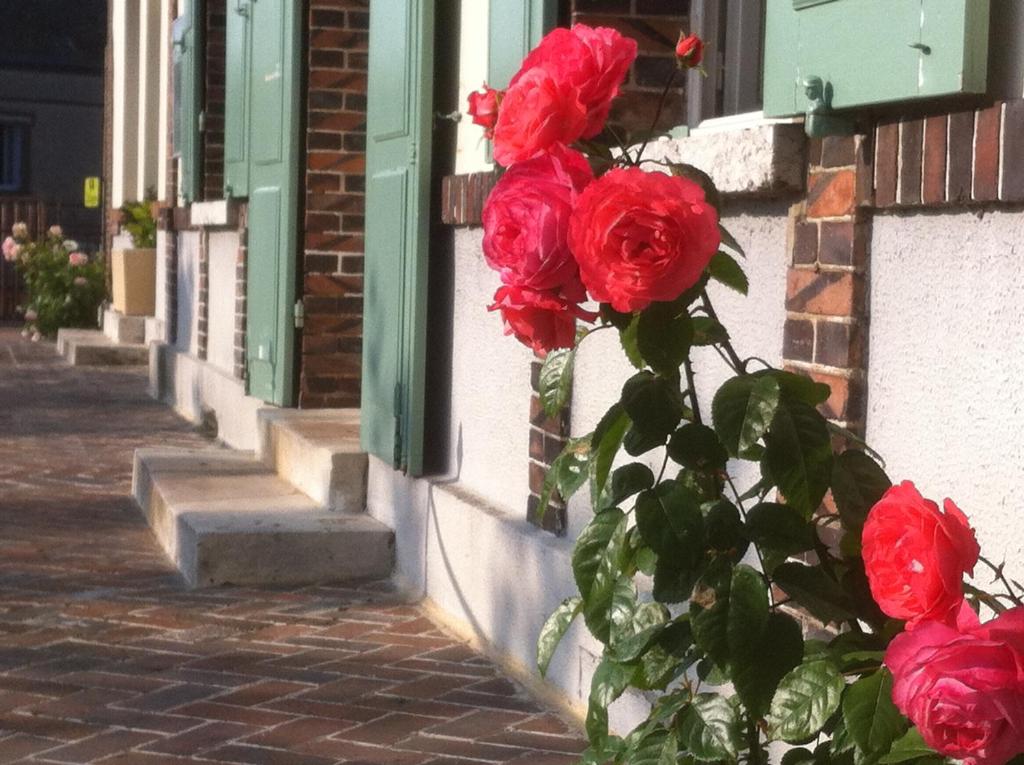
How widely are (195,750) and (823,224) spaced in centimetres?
181

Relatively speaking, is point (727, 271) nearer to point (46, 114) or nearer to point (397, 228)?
point (397, 228)

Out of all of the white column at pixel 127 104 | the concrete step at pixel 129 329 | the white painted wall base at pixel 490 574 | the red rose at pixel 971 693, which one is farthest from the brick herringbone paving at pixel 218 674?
the white column at pixel 127 104

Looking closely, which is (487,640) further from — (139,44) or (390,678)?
(139,44)

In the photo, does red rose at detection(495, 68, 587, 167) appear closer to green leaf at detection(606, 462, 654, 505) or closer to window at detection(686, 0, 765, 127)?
green leaf at detection(606, 462, 654, 505)

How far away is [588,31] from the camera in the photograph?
2.48 meters

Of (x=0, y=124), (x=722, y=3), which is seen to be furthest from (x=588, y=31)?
(x=0, y=124)

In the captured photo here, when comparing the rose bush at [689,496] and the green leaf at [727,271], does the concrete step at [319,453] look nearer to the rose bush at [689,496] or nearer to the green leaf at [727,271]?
the rose bush at [689,496]

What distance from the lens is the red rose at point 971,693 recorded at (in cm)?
183

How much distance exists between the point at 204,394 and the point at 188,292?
4.83 ft

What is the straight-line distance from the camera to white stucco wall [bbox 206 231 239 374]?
9414 millimetres

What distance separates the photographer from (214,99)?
1042cm

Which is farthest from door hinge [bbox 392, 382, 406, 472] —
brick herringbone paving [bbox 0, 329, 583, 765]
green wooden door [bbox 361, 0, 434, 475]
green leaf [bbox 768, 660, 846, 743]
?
green leaf [bbox 768, 660, 846, 743]

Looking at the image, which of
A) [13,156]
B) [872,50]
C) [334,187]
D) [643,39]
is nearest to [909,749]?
[872,50]

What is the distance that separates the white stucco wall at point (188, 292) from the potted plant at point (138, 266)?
273 centimetres
